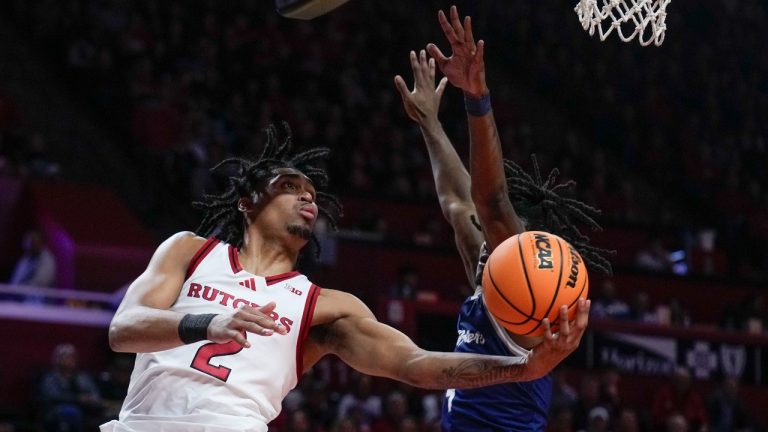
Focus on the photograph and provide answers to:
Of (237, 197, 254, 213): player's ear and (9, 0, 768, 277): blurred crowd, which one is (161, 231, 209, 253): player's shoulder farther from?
(9, 0, 768, 277): blurred crowd

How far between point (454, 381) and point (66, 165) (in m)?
11.5

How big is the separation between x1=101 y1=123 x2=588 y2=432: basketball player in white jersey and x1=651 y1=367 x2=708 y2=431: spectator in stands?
829 centimetres

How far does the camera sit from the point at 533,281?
4230 mm

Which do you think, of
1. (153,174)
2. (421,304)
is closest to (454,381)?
(421,304)

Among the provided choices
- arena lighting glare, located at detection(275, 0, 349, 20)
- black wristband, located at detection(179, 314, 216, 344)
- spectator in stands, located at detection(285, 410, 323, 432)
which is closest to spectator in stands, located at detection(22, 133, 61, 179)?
spectator in stands, located at detection(285, 410, 323, 432)

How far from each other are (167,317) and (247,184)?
3.72 feet

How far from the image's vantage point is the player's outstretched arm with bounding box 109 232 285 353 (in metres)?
4.15

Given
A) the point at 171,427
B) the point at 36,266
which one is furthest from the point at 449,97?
the point at 171,427

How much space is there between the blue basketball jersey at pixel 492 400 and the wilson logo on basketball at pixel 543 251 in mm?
722

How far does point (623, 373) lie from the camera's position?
13.1 meters

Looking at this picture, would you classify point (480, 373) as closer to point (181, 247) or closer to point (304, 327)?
point (304, 327)

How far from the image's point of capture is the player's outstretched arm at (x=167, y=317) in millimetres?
4148

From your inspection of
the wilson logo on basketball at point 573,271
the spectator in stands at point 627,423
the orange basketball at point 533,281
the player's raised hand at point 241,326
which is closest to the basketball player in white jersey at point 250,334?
the player's raised hand at point 241,326

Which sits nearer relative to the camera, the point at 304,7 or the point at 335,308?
the point at 335,308
